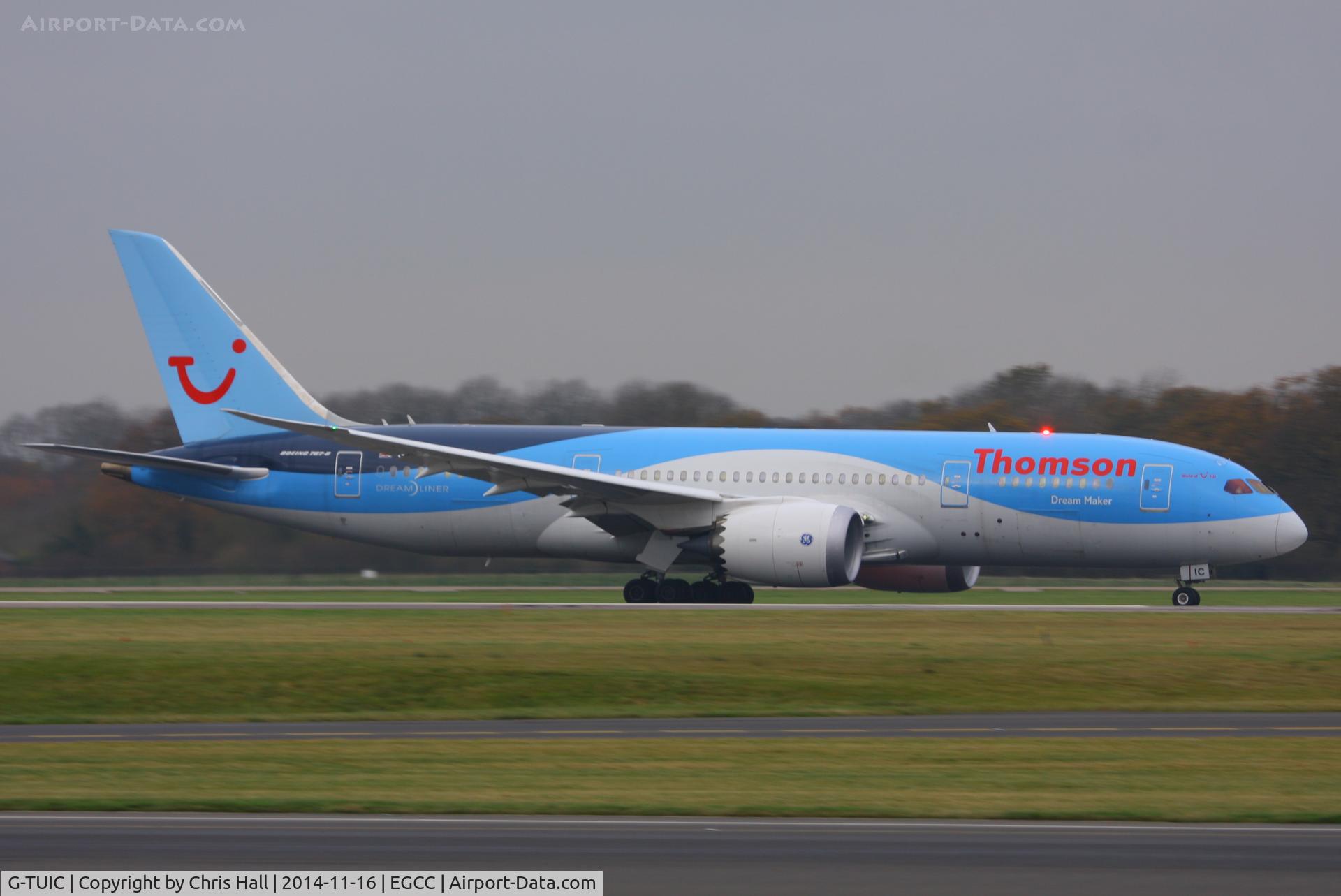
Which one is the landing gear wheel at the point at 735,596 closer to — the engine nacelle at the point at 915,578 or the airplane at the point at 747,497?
the airplane at the point at 747,497

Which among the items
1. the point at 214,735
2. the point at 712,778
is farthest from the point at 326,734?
the point at 712,778

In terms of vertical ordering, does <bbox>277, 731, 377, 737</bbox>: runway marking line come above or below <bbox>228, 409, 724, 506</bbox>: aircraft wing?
below

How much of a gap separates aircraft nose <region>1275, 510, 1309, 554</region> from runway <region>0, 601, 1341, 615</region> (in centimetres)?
124

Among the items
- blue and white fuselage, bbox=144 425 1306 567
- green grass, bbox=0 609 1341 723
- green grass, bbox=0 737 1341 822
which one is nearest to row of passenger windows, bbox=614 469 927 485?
blue and white fuselage, bbox=144 425 1306 567

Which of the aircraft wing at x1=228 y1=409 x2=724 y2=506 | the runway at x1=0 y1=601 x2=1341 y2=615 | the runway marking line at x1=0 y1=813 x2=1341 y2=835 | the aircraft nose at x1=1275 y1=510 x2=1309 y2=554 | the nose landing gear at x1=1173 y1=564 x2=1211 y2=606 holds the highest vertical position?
the aircraft wing at x1=228 y1=409 x2=724 y2=506

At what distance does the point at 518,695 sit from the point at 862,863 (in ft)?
38.0

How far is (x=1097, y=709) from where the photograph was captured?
65.0 ft

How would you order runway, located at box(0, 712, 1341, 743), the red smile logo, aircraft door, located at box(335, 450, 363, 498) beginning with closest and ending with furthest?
runway, located at box(0, 712, 1341, 743) < aircraft door, located at box(335, 450, 363, 498) < the red smile logo

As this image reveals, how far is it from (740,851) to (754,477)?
24.9 metres

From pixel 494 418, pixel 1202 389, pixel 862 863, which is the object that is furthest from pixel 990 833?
pixel 1202 389

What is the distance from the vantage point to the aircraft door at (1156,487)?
109 ft

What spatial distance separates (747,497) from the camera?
34844mm

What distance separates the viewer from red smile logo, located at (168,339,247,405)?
39844 millimetres

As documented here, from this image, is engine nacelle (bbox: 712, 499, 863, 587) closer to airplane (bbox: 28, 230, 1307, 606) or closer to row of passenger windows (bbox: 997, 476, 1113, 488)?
airplane (bbox: 28, 230, 1307, 606)
